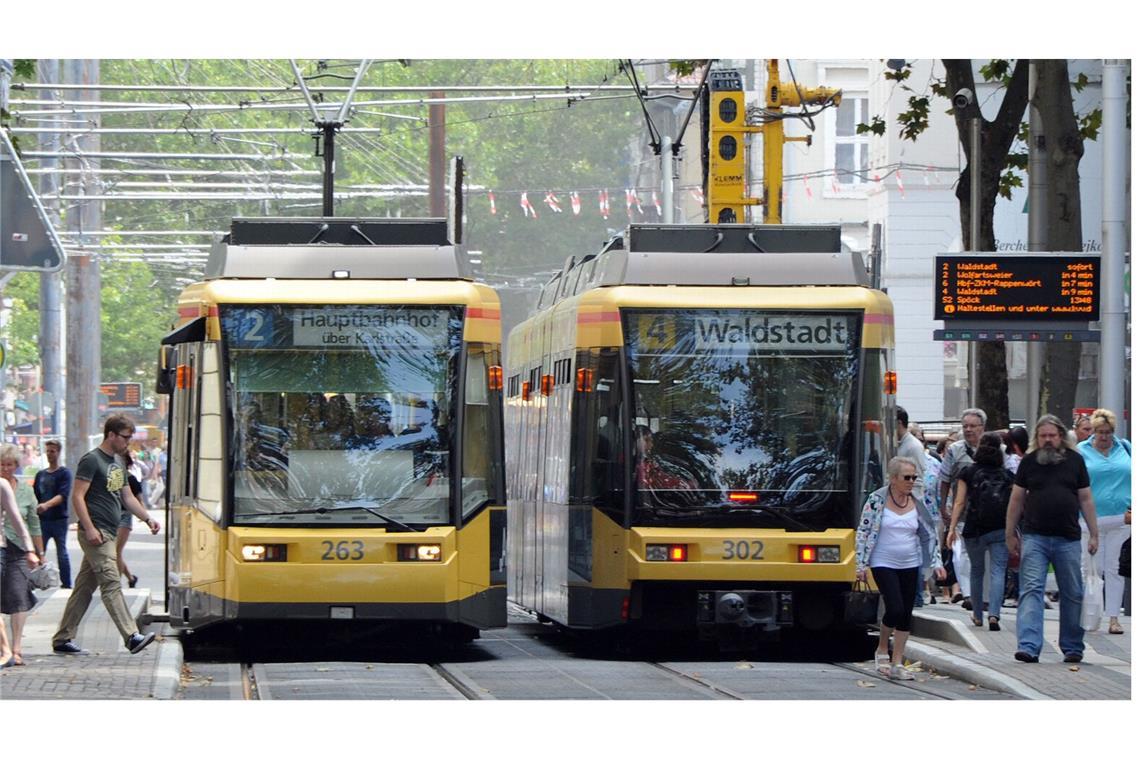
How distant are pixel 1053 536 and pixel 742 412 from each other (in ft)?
7.64

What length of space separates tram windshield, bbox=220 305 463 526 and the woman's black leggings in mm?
3013

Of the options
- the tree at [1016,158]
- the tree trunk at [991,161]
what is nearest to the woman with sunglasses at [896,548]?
the tree at [1016,158]

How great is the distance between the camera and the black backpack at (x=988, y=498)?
16.4 metres

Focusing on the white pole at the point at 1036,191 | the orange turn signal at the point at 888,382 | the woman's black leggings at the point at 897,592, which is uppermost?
the white pole at the point at 1036,191

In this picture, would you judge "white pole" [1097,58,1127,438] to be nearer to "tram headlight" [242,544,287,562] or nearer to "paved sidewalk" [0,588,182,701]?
"tram headlight" [242,544,287,562]

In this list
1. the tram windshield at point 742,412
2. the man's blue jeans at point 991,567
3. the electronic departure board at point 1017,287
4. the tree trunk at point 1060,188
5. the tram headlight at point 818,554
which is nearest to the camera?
the tram headlight at point 818,554

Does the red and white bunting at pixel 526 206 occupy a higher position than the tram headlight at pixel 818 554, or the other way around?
the red and white bunting at pixel 526 206

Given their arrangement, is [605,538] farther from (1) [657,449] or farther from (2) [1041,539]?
(2) [1041,539]

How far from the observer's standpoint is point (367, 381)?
14891mm

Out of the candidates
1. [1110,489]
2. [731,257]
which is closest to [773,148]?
[1110,489]

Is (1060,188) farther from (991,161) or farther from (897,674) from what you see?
(897,674)

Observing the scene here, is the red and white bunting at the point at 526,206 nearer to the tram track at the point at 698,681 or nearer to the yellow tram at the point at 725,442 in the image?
the yellow tram at the point at 725,442

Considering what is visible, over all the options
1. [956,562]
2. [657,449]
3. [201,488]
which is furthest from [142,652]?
[956,562]

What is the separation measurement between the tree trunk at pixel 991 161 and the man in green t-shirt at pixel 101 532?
1001 centimetres
